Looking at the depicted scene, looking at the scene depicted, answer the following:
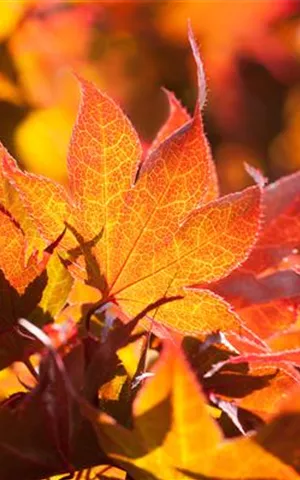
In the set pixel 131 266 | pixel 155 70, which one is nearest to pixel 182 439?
pixel 131 266

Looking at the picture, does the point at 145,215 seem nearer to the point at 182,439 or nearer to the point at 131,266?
the point at 131,266

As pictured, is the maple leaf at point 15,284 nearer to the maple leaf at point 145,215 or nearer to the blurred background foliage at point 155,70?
the maple leaf at point 145,215

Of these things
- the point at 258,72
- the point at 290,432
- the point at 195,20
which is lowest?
the point at 258,72

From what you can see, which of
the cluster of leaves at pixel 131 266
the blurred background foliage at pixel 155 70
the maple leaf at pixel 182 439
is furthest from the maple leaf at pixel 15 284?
the blurred background foliage at pixel 155 70

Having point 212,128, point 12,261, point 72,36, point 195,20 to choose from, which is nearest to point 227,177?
point 212,128

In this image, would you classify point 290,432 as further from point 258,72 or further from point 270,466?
point 258,72

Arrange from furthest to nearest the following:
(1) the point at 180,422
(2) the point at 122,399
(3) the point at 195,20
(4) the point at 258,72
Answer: (4) the point at 258,72, (3) the point at 195,20, (2) the point at 122,399, (1) the point at 180,422

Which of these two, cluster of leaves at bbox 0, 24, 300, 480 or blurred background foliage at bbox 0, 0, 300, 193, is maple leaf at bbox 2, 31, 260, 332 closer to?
cluster of leaves at bbox 0, 24, 300, 480
